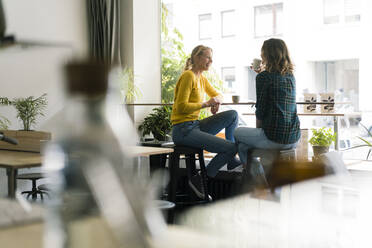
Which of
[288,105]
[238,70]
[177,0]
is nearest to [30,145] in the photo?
[288,105]

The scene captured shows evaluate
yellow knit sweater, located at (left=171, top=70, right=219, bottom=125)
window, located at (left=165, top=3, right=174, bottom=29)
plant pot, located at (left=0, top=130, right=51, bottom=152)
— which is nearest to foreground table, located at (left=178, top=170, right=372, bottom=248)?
yellow knit sweater, located at (left=171, top=70, right=219, bottom=125)

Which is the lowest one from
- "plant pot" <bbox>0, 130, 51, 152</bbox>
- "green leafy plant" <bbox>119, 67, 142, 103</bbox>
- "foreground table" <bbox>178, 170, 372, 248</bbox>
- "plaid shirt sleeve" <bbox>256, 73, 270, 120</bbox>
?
"foreground table" <bbox>178, 170, 372, 248</bbox>

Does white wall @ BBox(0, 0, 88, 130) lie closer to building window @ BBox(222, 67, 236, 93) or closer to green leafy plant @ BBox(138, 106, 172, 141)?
green leafy plant @ BBox(138, 106, 172, 141)

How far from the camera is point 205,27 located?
214 inches

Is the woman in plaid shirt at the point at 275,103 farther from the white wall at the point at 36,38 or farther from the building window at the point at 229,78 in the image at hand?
the white wall at the point at 36,38

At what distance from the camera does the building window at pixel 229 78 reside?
5.07m

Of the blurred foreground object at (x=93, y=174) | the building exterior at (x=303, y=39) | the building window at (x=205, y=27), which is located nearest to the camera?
the blurred foreground object at (x=93, y=174)

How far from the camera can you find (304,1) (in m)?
4.49

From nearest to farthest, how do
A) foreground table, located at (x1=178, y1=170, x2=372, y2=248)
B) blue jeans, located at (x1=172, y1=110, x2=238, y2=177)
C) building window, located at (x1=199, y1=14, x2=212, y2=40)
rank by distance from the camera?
foreground table, located at (x1=178, y1=170, x2=372, y2=248), blue jeans, located at (x1=172, y1=110, x2=238, y2=177), building window, located at (x1=199, y1=14, x2=212, y2=40)

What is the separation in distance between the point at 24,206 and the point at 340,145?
3.93m

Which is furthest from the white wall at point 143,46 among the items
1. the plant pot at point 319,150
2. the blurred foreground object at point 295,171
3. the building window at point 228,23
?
the blurred foreground object at point 295,171

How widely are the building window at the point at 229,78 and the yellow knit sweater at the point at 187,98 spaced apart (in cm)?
178

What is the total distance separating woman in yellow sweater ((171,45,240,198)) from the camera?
3.18 m

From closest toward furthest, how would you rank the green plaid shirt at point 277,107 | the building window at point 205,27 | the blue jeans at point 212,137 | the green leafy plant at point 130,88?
the green plaid shirt at point 277,107, the blue jeans at point 212,137, the green leafy plant at point 130,88, the building window at point 205,27
